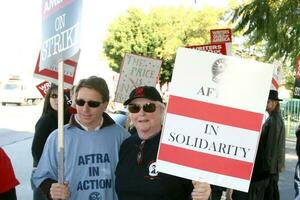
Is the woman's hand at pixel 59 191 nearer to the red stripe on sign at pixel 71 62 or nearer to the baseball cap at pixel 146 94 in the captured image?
the baseball cap at pixel 146 94

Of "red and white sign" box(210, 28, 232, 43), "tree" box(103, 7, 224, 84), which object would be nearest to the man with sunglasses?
"red and white sign" box(210, 28, 232, 43)

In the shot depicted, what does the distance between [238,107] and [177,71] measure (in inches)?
16.1

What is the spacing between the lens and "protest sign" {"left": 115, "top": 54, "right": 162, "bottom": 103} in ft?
26.5

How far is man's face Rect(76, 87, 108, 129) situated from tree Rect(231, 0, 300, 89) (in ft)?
16.6

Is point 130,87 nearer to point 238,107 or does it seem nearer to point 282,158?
point 282,158

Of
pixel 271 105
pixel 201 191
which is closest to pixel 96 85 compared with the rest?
pixel 201 191

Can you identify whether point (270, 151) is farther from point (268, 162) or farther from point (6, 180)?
point (6, 180)

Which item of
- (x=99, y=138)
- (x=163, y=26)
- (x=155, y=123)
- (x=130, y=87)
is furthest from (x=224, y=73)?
(x=163, y=26)

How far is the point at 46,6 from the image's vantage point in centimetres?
372

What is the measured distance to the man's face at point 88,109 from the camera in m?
3.89

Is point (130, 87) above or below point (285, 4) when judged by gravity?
below

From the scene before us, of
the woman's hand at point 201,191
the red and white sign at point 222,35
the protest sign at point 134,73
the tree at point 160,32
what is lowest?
the woman's hand at point 201,191

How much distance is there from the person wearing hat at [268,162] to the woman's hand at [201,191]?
439cm

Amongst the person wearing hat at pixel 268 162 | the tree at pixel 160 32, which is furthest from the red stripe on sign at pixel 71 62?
the tree at pixel 160 32
